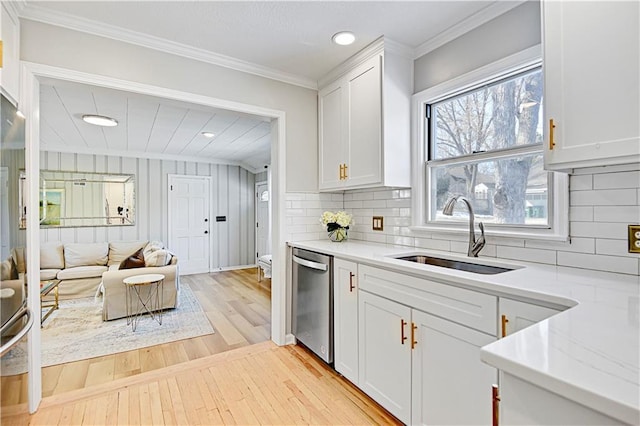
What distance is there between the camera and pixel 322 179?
2.97m

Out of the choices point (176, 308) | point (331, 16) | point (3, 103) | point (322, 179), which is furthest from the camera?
point (176, 308)

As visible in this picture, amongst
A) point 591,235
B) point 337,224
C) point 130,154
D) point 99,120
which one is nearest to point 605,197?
point 591,235

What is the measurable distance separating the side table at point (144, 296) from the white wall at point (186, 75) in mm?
2089

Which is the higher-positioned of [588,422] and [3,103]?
[3,103]

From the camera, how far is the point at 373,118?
7.85 ft

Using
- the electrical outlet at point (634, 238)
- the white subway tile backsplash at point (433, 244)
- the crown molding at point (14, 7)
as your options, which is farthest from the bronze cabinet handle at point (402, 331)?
the crown molding at point (14, 7)

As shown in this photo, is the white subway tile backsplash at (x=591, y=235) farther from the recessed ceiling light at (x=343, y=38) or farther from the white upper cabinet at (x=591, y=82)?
the recessed ceiling light at (x=343, y=38)

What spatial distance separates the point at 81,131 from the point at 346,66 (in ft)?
12.9

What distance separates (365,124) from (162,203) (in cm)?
500

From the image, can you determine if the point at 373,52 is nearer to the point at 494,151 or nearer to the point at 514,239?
the point at 494,151

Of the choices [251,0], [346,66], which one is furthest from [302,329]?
[251,0]

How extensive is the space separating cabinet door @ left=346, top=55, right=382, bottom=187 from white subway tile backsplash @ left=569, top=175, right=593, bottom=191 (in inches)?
43.5

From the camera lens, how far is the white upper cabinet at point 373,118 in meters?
2.32

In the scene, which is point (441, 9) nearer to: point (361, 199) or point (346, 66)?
point (346, 66)
